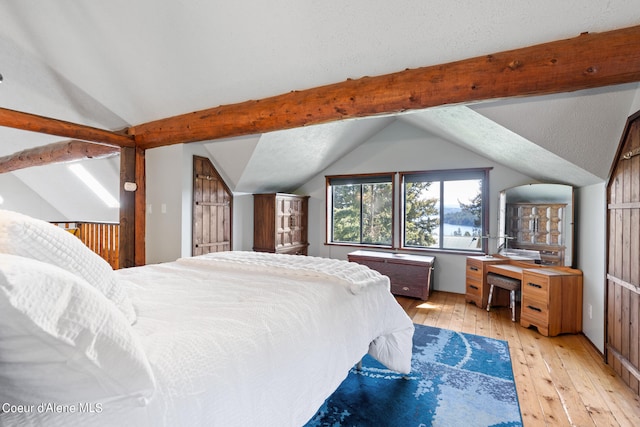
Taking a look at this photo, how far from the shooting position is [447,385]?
204 cm

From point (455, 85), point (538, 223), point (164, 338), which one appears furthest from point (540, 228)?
point (164, 338)

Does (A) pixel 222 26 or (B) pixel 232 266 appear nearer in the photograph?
(B) pixel 232 266

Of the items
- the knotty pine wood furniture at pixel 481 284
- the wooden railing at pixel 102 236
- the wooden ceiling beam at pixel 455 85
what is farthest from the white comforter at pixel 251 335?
the wooden railing at pixel 102 236

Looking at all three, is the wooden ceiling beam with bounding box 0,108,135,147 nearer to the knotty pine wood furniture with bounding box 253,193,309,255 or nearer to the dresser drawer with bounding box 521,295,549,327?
the knotty pine wood furniture with bounding box 253,193,309,255

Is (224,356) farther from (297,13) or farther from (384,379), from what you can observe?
(297,13)

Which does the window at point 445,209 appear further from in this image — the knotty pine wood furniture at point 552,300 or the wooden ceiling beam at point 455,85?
the wooden ceiling beam at point 455,85

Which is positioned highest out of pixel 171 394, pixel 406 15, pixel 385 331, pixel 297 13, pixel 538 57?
pixel 297 13

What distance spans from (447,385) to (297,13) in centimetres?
284

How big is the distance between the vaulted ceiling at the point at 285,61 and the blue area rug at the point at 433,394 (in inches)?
73.5

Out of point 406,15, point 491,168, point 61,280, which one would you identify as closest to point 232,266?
point 61,280

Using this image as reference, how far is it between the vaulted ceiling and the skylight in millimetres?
1506

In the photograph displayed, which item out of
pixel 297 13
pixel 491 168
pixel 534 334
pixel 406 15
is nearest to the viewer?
pixel 406 15

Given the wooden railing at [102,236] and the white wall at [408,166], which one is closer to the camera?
the white wall at [408,166]

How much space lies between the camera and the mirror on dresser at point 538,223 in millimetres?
3244
